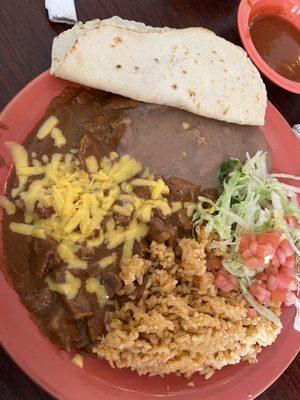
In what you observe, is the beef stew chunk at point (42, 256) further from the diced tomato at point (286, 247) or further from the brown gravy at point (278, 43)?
the brown gravy at point (278, 43)

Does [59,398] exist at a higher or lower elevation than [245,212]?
higher

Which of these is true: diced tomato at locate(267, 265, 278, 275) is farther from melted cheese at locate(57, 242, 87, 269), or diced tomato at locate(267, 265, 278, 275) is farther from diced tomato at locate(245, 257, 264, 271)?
melted cheese at locate(57, 242, 87, 269)

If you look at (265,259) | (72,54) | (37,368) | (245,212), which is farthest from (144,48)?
A: (37,368)

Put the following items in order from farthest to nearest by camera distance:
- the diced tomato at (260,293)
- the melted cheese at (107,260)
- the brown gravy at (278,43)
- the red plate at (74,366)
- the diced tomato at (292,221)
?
1. the brown gravy at (278,43)
2. the diced tomato at (292,221)
3. the diced tomato at (260,293)
4. the melted cheese at (107,260)
5. the red plate at (74,366)

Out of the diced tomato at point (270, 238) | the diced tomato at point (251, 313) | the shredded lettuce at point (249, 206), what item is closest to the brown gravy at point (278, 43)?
the shredded lettuce at point (249, 206)

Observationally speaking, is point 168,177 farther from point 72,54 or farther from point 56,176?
point 72,54

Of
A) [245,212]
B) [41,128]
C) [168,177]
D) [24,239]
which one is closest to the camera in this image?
[24,239]

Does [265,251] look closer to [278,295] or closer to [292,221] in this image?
[278,295]
